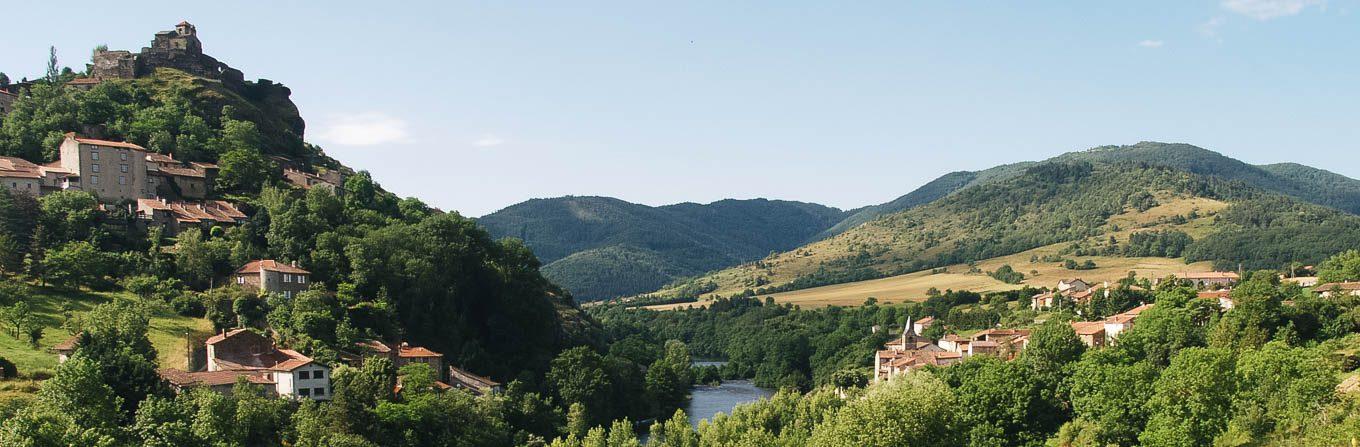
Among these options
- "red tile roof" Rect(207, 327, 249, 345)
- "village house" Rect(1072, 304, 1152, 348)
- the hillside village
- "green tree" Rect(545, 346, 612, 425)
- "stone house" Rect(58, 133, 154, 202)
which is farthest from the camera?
"green tree" Rect(545, 346, 612, 425)

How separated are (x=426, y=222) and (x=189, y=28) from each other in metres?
54.3

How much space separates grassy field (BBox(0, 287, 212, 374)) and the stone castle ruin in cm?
5476

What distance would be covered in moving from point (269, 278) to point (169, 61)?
59970 millimetres

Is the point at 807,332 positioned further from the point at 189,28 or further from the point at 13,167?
the point at 13,167

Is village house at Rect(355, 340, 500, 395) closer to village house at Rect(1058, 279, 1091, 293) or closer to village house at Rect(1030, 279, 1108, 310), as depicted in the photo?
village house at Rect(1030, 279, 1108, 310)

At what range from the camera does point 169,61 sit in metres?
126

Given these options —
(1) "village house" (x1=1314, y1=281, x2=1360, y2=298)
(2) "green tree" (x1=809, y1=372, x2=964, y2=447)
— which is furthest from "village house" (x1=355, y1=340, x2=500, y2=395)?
(1) "village house" (x1=1314, y1=281, x2=1360, y2=298)

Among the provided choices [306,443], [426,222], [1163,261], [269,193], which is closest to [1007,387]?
[306,443]

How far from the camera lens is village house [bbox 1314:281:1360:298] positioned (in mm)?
82188

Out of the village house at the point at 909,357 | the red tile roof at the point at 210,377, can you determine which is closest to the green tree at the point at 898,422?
the village house at the point at 909,357

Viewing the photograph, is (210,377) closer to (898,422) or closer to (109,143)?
(109,143)

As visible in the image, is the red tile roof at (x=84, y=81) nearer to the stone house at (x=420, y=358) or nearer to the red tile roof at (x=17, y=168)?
the red tile roof at (x=17, y=168)

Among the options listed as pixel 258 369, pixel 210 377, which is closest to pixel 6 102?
pixel 258 369

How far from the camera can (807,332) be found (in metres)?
151
